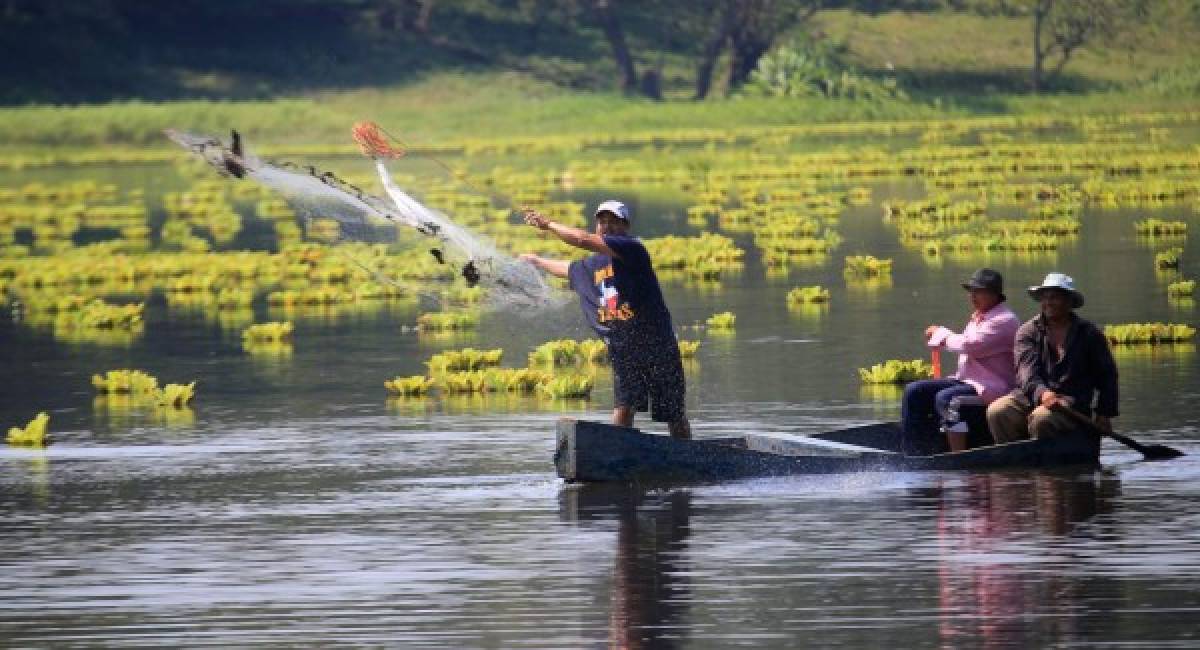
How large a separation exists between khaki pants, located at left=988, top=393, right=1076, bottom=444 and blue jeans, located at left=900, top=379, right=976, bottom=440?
0.29 meters

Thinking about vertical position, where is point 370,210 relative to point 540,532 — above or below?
above

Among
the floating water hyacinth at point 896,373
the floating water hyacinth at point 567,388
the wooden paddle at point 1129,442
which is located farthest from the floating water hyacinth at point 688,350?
the wooden paddle at point 1129,442

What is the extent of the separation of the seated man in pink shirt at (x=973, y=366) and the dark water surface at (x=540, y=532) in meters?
0.65

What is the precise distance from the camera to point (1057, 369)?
1867 cm

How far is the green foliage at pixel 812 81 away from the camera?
3939 inches

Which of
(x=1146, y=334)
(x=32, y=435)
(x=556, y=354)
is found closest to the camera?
(x=32, y=435)

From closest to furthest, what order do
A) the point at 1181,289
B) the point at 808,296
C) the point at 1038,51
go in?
the point at 1181,289, the point at 808,296, the point at 1038,51

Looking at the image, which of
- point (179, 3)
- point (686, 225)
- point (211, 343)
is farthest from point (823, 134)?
point (211, 343)

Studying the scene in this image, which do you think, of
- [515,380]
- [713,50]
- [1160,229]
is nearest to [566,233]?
[515,380]

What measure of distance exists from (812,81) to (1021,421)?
3283 inches

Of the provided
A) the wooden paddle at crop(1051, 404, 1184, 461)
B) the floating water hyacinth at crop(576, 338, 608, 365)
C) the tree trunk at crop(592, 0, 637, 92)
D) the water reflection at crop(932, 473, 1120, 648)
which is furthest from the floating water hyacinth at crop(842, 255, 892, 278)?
the tree trunk at crop(592, 0, 637, 92)

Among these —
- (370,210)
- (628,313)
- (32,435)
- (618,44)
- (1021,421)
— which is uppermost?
(618,44)

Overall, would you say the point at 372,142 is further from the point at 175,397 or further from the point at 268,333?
the point at 268,333

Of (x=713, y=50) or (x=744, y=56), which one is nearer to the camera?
(x=713, y=50)
